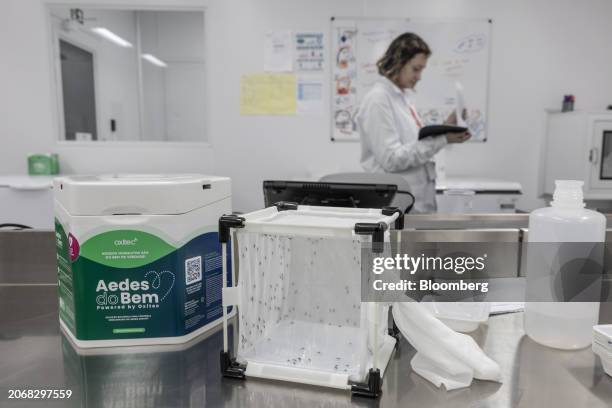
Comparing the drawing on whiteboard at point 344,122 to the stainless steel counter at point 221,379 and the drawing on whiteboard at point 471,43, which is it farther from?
the stainless steel counter at point 221,379

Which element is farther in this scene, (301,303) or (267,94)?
(267,94)

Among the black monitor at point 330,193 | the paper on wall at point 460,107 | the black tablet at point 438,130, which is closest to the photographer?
the black monitor at point 330,193

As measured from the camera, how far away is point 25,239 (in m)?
1.02

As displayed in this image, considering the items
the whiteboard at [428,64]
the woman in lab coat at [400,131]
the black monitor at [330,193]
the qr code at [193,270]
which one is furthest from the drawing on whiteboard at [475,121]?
the qr code at [193,270]

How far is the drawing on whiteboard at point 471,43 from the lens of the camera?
3402mm

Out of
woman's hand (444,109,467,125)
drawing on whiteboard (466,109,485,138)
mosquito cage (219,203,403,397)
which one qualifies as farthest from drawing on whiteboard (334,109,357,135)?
mosquito cage (219,203,403,397)

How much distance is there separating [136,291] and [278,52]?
307cm

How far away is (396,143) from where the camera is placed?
2.09m

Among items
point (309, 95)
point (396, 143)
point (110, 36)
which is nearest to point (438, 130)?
point (396, 143)

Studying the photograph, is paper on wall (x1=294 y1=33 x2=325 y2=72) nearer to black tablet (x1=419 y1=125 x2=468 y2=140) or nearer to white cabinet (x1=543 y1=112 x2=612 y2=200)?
black tablet (x1=419 y1=125 x2=468 y2=140)

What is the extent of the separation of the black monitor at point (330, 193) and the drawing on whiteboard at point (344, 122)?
262 centimetres

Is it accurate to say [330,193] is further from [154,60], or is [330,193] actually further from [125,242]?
[154,60]

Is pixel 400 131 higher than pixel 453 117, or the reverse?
pixel 453 117

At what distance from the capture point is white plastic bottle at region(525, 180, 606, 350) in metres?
0.68
